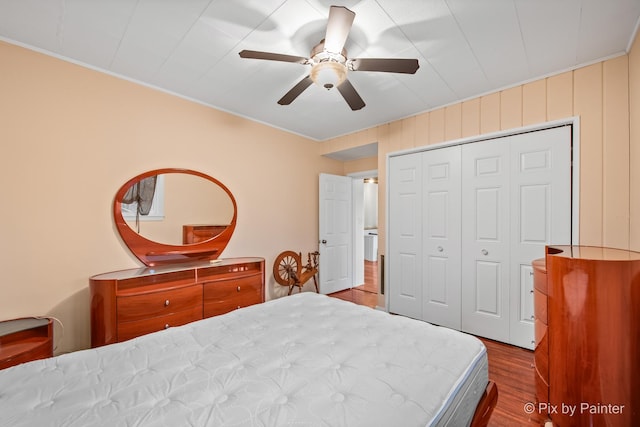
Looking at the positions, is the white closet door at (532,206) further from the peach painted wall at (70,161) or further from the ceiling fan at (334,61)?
the peach painted wall at (70,161)

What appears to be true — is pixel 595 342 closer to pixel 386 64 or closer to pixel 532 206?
pixel 532 206

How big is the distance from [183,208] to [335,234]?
7.95ft

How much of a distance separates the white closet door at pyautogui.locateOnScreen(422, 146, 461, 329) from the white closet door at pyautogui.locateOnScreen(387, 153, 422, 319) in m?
0.09

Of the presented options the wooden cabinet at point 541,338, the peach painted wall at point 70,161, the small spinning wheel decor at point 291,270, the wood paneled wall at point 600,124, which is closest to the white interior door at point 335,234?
the small spinning wheel decor at point 291,270

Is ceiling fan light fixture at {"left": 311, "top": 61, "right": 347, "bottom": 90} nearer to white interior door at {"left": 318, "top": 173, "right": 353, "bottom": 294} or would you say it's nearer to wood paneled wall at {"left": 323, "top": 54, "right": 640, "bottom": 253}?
wood paneled wall at {"left": 323, "top": 54, "right": 640, "bottom": 253}

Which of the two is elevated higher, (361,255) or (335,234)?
(335,234)

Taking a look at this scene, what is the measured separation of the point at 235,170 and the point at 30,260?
197cm

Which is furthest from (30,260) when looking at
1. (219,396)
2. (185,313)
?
(219,396)

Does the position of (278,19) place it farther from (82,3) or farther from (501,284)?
(501,284)

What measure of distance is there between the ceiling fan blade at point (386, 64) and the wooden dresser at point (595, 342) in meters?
1.54

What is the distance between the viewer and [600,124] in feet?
7.34

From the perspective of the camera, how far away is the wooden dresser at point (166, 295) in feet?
6.98

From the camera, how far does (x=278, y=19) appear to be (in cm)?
176

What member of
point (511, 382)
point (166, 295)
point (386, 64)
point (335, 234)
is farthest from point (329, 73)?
point (335, 234)
